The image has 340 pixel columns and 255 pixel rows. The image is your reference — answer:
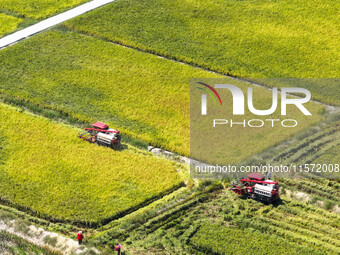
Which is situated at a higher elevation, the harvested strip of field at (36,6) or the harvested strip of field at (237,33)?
the harvested strip of field at (36,6)

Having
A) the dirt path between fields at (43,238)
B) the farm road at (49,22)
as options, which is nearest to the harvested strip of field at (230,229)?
the dirt path between fields at (43,238)

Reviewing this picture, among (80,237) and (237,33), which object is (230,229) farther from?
(237,33)

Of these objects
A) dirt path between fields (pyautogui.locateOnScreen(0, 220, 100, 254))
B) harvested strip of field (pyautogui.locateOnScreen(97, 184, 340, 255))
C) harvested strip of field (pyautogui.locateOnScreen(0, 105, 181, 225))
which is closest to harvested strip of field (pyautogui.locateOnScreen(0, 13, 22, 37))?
harvested strip of field (pyautogui.locateOnScreen(0, 105, 181, 225))

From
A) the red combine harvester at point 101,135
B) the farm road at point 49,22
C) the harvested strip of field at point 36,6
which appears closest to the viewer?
the red combine harvester at point 101,135

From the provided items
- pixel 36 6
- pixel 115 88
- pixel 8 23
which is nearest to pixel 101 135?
pixel 115 88

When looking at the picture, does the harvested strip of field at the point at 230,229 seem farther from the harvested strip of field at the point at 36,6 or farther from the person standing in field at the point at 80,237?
the harvested strip of field at the point at 36,6

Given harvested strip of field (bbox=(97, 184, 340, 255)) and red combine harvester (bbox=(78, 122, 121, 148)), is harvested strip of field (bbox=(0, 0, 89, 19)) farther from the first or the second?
→ harvested strip of field (bbox=(97, 184, 340, 255))
